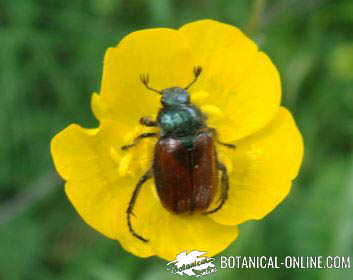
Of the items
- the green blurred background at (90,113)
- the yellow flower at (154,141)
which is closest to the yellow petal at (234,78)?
the yellow flower at (154,141)

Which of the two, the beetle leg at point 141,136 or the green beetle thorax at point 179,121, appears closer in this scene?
the green beetle thorax at point 179,121

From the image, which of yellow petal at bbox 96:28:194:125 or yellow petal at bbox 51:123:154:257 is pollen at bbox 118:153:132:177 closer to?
yellow petal at bbox 51:123:154:257

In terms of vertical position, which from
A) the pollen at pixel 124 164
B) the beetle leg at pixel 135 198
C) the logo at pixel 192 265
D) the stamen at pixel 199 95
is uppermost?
the stamen at pixel 199 95

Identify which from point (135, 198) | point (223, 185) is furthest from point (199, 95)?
point (135, 198)

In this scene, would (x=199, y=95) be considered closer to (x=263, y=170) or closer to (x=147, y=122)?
(x=147, y=122)

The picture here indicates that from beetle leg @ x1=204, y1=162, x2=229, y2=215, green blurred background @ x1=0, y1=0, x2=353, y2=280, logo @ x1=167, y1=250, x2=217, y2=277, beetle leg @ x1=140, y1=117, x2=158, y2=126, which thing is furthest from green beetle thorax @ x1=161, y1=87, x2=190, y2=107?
green blurred background @ x1=0, y1=0, x2=353, y2=280

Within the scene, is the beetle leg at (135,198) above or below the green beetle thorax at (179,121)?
below

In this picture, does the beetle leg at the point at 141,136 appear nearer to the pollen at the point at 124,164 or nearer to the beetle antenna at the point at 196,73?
the pollen at the point at 124,164

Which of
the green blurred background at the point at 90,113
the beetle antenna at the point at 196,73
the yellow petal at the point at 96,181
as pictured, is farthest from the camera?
the green blurred background at the point at 90,113

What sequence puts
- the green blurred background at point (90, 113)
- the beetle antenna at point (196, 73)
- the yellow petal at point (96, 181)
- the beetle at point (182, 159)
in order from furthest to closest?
the green blurred background at point (90, 113), the beetle antenna at point (196, 73), the yellow petal at point (96, 181), the beetle at point (182, 159)
